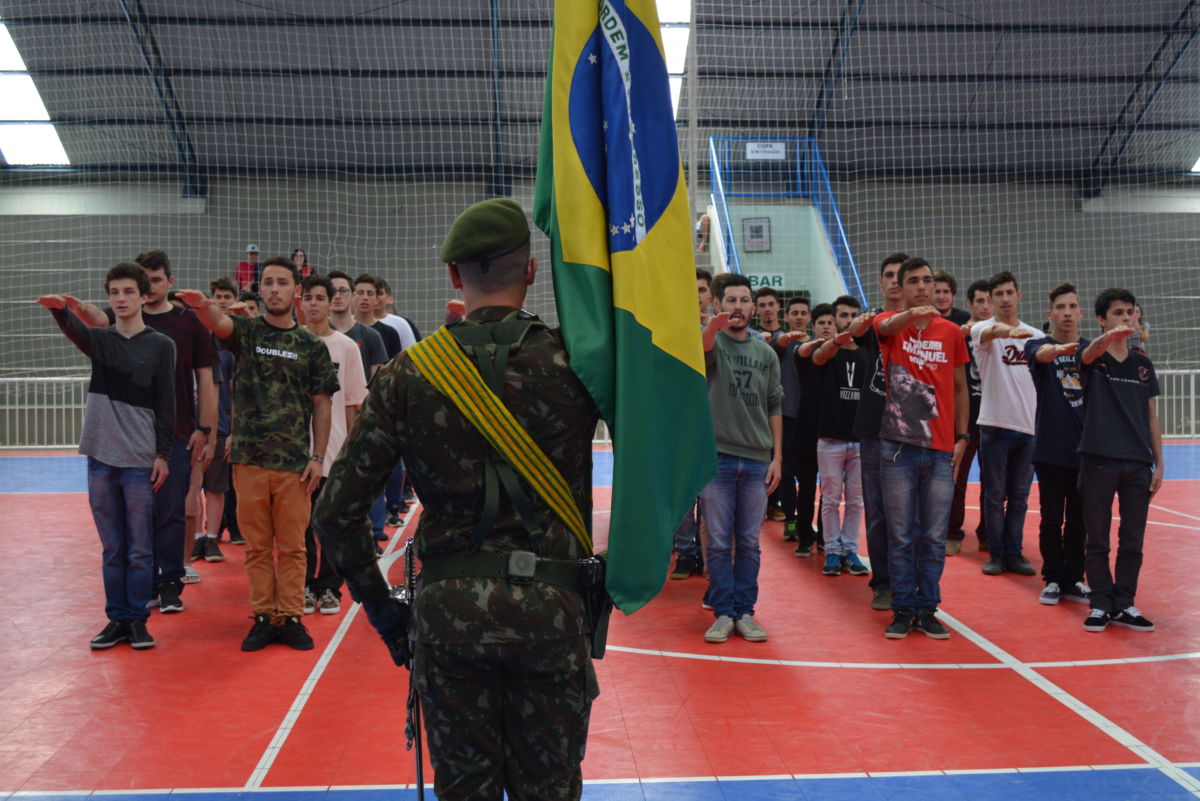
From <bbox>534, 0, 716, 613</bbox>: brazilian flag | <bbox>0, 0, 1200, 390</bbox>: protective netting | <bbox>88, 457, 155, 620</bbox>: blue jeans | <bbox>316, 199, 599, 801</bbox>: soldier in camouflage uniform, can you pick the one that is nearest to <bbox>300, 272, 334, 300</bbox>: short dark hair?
<bbox>88, 457, 155, 620</bbox>: blue jeans

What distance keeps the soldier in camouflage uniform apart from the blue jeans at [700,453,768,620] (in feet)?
10.6

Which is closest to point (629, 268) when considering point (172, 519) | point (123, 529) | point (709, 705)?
point (709, 705)

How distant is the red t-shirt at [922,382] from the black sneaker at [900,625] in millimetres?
926

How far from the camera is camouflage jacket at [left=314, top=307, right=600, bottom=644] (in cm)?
213

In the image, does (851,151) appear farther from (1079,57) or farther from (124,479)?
(124,479)

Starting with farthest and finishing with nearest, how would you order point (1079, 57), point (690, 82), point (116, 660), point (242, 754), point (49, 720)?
point (1079, 57), point (690, 82), point (116, 660), point (49, 720), point (242, 754)

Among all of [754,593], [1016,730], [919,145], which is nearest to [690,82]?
[754,593]

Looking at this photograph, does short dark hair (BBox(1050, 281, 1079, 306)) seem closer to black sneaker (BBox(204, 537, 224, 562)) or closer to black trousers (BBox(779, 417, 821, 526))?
black trousers (BBox(779, 417, 821, 526))

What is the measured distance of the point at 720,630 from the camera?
542 cm

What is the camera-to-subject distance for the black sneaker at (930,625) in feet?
17.9

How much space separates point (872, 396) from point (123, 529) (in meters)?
4.15

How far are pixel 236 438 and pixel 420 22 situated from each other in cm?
1216

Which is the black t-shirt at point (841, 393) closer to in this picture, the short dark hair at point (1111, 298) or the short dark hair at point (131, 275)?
the short dark hair at point (1111, 298)

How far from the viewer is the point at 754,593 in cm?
557
